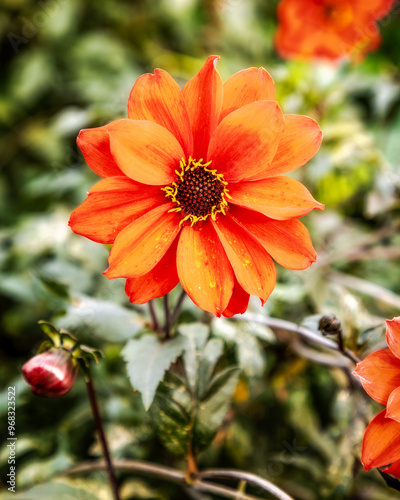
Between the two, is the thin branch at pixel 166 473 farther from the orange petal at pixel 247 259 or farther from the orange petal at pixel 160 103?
the orange petal at pixel 160 103

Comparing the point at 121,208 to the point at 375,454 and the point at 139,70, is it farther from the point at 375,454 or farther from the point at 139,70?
the point at 139,70

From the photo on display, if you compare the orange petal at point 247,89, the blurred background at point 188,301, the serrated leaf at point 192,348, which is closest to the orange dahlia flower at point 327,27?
the blurred background at point 188,301

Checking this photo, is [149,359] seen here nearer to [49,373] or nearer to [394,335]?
[49,373]

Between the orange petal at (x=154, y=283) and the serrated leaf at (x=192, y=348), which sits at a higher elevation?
the orange petal at (x=154, y=283)

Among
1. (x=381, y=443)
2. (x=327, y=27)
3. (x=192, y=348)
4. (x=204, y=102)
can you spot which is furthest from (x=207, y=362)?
(x=327, y=27)

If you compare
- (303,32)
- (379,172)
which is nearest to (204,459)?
(379,172)

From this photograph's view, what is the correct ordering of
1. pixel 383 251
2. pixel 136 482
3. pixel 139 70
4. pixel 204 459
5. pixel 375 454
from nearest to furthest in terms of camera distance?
1. pixel 375 454
2. pixel 136 482
3. pixel 204 459
4. pixel 383 251
5. pixel 139 70

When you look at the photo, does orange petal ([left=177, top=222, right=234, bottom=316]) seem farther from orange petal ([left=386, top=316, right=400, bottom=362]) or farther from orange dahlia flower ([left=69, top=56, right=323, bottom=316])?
orange petal ([left=386, top=316, right=400, bottom=362])
